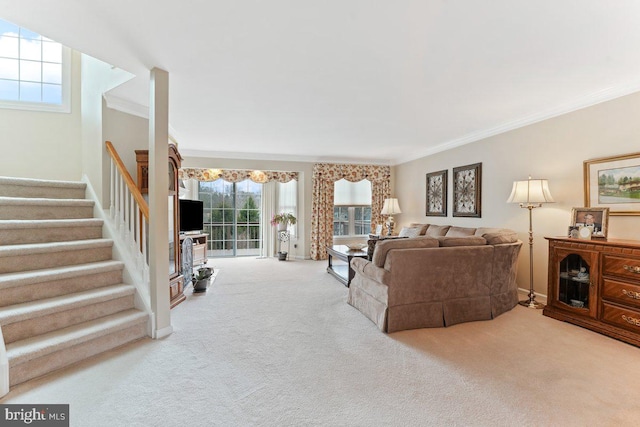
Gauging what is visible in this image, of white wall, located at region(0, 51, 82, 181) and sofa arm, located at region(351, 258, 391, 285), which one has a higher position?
white wall, located at region(0, 51, 82, 181)

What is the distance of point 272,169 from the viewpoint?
7094mm

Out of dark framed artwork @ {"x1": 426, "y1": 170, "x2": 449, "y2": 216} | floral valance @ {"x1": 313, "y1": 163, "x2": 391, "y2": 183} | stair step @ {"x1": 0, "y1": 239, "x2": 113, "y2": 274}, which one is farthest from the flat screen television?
dark framed artwork @ {"x1": 426, "y1": 170, "x2": 449, "y2": 216}

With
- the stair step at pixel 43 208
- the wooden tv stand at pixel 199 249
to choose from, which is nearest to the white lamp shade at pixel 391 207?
the wooden tv stand at pixel 199 249

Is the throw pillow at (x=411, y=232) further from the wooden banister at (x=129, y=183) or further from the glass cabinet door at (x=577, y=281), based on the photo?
the wooden banister at (x=129, y=183)

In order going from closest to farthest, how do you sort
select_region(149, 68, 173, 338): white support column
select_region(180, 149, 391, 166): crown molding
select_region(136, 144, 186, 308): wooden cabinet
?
1. select_region(149, 68, 173, 338): white support column
2. select_region(136, 144, 186, 308): wooden cabinet
3. select_region(180, 149, 391, 166): crown molding

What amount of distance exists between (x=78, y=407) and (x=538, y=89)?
15.7ft

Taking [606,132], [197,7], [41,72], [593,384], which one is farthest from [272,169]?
[593,384]

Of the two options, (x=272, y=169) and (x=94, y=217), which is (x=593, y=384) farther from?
(x=272, y=169)

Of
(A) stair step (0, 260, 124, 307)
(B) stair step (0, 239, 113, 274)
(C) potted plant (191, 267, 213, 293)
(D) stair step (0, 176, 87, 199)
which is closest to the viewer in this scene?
(A) stair step (0, 260, 124, 307)

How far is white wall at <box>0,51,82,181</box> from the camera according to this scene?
3.65 meters

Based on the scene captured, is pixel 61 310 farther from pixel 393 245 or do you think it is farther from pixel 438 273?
pixel 438 273

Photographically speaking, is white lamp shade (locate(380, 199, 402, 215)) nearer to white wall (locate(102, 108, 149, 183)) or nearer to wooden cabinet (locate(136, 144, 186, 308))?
wooden cabinet (locate(136, 144, 186, 308))

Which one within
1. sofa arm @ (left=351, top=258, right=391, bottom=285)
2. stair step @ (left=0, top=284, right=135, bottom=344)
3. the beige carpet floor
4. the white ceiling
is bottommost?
the beige carpet floor

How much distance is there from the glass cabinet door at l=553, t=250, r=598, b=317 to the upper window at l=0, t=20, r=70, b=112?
6320 millimetres
